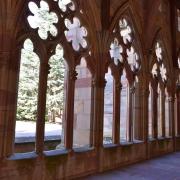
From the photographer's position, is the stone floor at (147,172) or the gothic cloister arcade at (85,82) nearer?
the gothic cloister arcade at (85,82)

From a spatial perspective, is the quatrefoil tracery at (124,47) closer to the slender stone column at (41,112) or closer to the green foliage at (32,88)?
the green foliage at (32,88)

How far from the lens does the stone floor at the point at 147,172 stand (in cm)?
370

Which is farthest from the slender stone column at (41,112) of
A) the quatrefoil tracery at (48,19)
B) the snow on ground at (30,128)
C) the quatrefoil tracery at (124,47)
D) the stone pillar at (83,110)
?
the snow on ground at (30,128)

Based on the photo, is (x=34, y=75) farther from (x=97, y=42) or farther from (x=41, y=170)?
(x=41, y=170)

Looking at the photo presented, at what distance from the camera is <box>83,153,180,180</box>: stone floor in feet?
12.1

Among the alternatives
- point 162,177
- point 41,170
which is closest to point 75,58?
point 41,170

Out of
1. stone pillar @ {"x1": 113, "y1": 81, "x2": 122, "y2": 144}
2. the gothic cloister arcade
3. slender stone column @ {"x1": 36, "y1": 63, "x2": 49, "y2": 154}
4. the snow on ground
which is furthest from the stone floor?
the snow on ground

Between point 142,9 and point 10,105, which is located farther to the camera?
point 142,9

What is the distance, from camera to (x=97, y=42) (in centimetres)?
418

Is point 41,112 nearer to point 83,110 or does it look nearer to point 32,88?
point 83,110

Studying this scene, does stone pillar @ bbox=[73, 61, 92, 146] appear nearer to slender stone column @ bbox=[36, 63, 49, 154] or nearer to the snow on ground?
the snow on ground

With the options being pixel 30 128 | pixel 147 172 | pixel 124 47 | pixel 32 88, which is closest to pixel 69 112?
pixel 147 172

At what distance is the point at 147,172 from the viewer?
4070mm

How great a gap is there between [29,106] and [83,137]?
1197 millimetres
